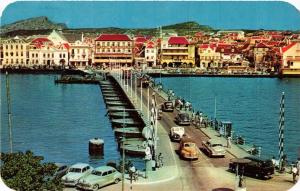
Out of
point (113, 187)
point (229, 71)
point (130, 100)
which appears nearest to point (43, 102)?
point (130, 100)

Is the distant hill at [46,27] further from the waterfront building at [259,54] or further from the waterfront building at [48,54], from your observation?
the waterfront building at [48,54]

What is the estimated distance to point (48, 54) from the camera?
3341cm

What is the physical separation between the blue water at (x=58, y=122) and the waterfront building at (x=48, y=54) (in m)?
2.06

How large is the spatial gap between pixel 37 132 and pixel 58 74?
20.2 m

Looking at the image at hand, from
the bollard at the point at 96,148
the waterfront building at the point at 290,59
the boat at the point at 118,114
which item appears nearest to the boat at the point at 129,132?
the bollard at the point at 96,148

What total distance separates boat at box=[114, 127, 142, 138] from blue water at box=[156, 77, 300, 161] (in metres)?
2.81

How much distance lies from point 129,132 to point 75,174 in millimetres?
5926

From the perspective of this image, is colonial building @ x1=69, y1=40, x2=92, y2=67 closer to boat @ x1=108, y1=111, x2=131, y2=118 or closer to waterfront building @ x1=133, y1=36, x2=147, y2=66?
waterfront building @ x1=133, y1=36, x2=147, y2=66

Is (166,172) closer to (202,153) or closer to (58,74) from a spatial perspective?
(202,153)

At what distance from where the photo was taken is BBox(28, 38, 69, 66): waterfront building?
31.0 meters

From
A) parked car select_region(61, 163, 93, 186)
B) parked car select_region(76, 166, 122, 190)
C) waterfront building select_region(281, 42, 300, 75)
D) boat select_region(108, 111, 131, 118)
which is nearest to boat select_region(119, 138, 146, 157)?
parked car select_region(61, 163, 93, 186)

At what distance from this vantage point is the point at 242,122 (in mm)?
17938

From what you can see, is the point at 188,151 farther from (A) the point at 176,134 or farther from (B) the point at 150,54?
(B) the point at 150,54

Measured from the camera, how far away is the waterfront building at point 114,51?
1975 cm
